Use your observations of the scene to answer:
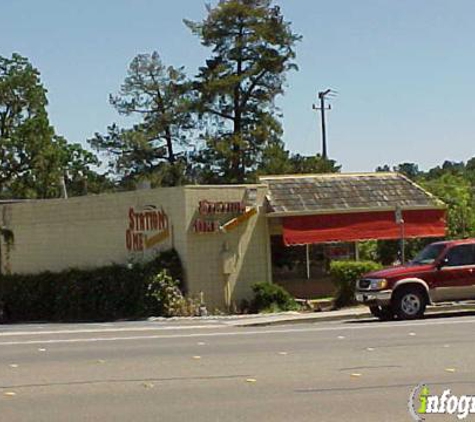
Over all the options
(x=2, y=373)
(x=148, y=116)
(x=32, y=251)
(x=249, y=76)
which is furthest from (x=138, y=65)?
(x=2, y=373)

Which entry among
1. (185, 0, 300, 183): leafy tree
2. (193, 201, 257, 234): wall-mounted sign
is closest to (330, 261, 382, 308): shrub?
(193, 201, 257, 234): wall-mounted sign

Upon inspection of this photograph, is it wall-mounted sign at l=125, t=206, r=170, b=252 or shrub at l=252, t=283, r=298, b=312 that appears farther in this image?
wall-mounted sign at l=125, t=206, r=170, b=252

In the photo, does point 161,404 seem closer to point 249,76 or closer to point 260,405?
point 260,405

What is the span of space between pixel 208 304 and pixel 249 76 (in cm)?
2630

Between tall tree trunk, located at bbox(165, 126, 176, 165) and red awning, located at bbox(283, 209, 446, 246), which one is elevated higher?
tall tree trunk, located at bbox(165, 126, 176, 165)

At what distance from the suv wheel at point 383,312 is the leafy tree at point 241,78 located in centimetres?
2993

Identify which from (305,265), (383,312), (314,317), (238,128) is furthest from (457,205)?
(383,312)

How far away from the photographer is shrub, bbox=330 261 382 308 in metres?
29.7

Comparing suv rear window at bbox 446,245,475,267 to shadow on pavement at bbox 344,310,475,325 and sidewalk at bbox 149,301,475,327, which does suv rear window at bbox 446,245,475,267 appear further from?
shadow on pavement at bbox 344,310,475,325

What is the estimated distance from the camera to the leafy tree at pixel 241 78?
54.1m

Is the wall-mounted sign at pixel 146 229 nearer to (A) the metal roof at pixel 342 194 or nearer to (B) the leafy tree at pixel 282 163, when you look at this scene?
(A) the metal roof at pixel 342 194

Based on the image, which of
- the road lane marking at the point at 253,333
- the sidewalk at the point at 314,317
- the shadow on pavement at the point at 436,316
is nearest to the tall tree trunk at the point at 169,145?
the sidewalk at the point at 314,317

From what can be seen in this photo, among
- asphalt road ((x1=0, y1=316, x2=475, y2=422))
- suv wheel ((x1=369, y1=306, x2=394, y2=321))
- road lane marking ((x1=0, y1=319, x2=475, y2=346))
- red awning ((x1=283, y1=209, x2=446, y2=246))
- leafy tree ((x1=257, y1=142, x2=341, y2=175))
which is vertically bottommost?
asphalt road ((x1=0, y1=316, x2=475, y2=422))

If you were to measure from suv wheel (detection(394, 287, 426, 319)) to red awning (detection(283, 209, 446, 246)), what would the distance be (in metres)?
8.52
